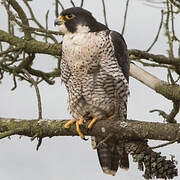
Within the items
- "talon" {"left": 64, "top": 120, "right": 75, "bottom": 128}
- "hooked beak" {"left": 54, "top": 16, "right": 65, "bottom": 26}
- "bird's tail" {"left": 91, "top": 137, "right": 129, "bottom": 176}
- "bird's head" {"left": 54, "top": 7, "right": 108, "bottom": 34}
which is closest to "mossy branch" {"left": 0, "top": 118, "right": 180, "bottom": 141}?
"talon" {"left": 64, "top": 120, "right": 75, "bottom": 128}

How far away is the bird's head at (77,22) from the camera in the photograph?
5043mm

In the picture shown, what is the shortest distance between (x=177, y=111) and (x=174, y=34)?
1051 millimetres

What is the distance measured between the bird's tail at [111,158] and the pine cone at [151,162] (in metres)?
0.77

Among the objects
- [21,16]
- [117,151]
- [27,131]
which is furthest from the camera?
[21,16]

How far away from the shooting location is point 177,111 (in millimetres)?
5250

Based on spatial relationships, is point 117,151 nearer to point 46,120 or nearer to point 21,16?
point 46,120

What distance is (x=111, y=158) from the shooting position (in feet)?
17.6

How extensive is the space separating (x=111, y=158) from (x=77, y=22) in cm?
181

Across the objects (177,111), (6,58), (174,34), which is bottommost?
(177,111)

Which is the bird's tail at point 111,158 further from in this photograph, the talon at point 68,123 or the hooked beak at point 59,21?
the hooked beak at point 59,21

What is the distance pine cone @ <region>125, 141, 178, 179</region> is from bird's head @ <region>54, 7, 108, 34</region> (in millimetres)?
1543

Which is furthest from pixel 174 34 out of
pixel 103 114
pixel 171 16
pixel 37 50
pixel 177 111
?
pixel 37 50

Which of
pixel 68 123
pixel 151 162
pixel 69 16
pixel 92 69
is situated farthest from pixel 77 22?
pixel 151 162

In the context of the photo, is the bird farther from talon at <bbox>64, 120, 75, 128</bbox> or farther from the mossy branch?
the mossy branch
